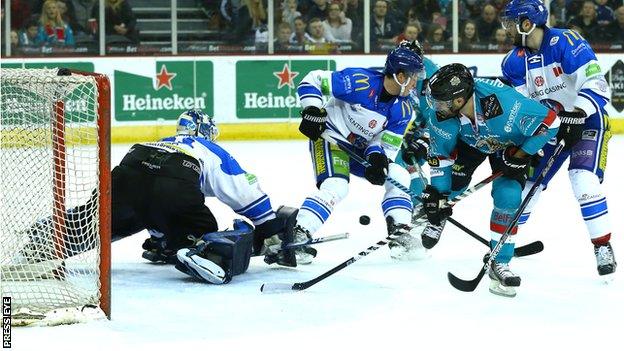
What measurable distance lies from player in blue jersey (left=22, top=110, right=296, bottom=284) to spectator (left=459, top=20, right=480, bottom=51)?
579 cm

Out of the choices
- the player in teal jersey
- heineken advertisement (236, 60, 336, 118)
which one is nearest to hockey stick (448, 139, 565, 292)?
the player in teal jersey

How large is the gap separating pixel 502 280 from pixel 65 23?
6.35 metres

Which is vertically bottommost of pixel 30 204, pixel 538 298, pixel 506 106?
pixel 538 298

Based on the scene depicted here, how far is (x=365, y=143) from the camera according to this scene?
212 inches

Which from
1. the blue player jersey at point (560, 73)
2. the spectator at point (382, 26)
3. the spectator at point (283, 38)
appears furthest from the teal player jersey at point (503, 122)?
Answer: the spectator at point (382, 26)

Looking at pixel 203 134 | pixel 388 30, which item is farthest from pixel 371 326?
pixel 388 30

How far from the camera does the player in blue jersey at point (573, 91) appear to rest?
15.4ft

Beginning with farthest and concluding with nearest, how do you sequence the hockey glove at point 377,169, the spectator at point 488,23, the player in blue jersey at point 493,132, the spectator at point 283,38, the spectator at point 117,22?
the spectator at point 488,23 < the spectator at point 283,38 < the spectator at point 117,22 < the hockey glove at point 377,169 < the player in blue jersey at point 493,132

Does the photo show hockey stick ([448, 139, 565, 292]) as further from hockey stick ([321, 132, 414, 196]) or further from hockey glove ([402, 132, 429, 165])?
hockey glove ([402, 132, 429, 165])

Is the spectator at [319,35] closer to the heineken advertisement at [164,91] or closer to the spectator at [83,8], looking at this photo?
the heineken advertisement at [164,91]

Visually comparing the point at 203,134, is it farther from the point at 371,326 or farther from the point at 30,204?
the point at 371,326

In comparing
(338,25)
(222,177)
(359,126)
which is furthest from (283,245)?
(338,25)

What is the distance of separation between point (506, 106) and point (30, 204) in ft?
5.43

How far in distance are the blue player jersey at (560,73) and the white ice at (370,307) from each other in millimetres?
683
